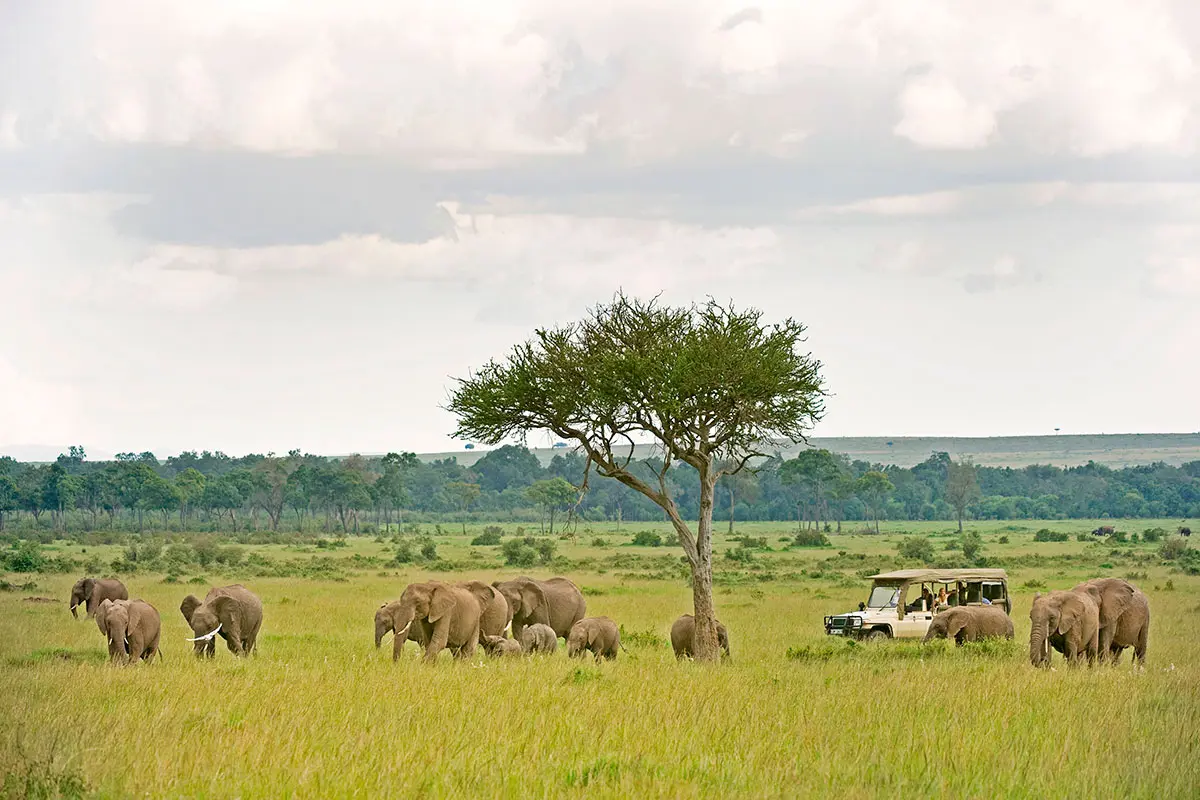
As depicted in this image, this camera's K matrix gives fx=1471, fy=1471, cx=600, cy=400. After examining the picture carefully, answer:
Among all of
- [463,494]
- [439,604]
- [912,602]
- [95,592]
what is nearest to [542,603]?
[439,604]

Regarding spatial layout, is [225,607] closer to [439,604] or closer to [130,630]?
[130,630]

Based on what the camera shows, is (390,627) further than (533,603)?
No

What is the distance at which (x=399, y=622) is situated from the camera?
25.8m

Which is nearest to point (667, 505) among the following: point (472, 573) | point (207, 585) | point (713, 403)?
point (713, 403)

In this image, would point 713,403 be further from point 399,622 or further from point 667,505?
point 399,622

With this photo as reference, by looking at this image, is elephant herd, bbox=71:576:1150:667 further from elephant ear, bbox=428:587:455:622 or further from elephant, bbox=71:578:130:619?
elephant, bbox=71:578:130:619

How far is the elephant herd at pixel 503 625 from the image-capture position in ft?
83.5

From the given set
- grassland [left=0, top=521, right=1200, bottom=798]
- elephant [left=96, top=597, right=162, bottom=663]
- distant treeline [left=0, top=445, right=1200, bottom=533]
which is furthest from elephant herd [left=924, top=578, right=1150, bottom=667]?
distant treeline [left=0, top=445, right=1200, bottom=533]

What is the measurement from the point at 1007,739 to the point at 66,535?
95.5 metres

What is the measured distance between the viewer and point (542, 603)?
1220 inches

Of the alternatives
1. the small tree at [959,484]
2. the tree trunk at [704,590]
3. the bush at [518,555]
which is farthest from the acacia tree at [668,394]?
the small tree at [959,484]

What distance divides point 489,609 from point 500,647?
47.3 inches

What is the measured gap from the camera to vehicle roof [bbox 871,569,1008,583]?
31.0 meters

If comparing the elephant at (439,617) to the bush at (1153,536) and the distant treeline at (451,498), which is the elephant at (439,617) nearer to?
the distant treeline at (451,498)
